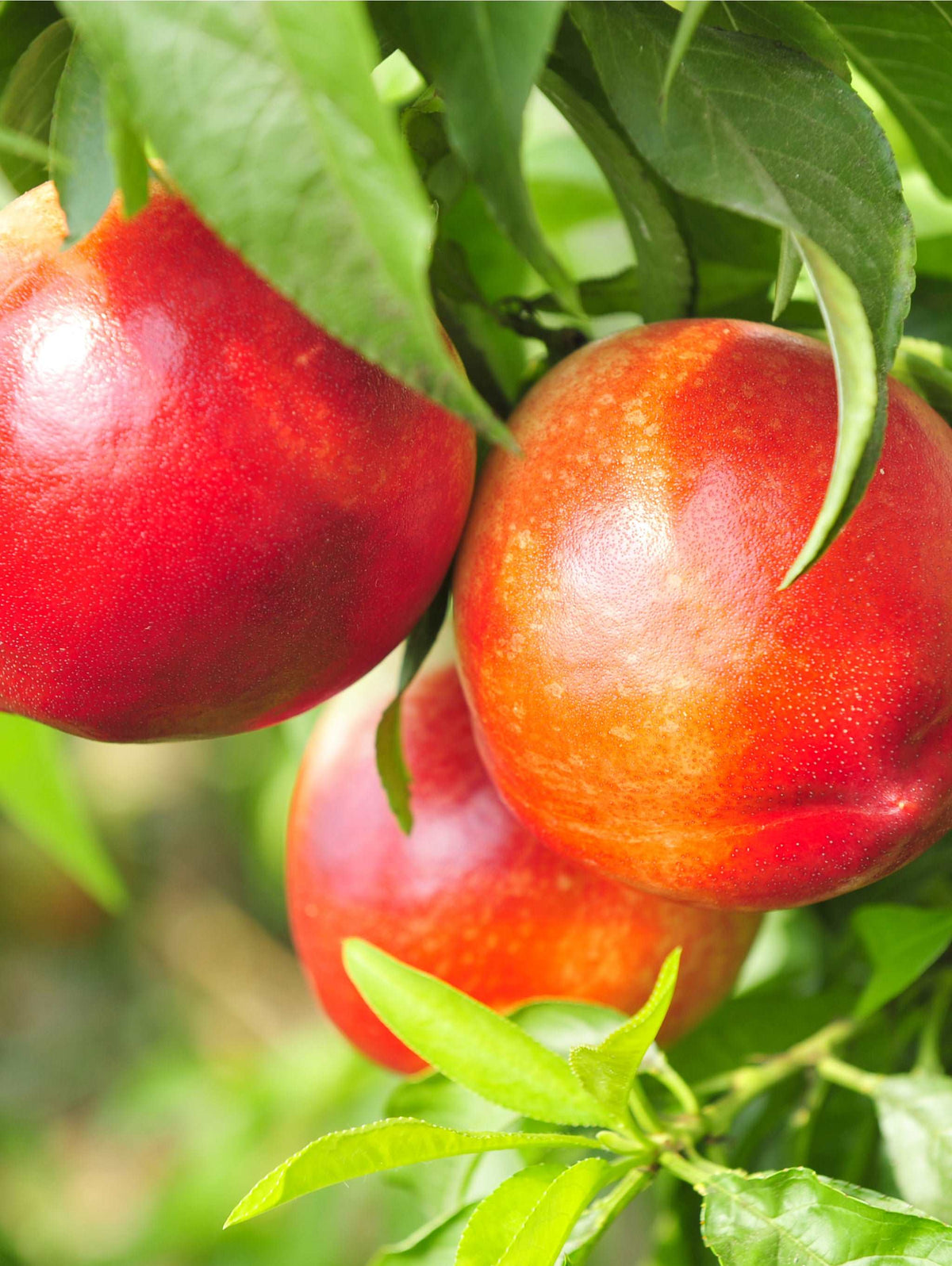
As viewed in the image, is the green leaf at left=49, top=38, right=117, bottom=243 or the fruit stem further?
the fruit stem

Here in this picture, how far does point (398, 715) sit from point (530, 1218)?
0.48ft

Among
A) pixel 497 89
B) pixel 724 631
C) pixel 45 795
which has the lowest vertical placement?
pixel 45 795

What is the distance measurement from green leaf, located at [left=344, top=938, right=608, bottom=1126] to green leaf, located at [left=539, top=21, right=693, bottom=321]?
21cm

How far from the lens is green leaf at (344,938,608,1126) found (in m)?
0.33

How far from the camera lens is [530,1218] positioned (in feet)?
0.99

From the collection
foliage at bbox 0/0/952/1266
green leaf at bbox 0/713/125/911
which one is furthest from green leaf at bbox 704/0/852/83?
green leaf at bbox 0/713/125/911

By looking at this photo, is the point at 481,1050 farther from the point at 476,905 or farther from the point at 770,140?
the point at 770,140

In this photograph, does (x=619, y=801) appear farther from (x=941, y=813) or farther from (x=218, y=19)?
(x=218, y=19)

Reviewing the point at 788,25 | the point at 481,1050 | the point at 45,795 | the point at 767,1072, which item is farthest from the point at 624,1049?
the point at 45,795

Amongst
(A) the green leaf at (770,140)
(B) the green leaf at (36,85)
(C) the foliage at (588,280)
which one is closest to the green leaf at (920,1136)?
(C) the foliage at (588,280)

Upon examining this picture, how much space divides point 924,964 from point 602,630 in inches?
7.6

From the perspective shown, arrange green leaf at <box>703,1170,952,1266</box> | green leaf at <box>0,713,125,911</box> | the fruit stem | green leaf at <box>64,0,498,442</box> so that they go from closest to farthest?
green leaf at <box>64,0,498,442</box> → green leaf at <box>703,1170,952,1266</box> → the fruit stem → green leaf at <box>0,713,125,911</box>

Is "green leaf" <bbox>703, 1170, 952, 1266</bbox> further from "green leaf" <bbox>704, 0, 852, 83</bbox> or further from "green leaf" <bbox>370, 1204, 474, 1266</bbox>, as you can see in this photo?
"green leaf" <bbox>704, 0, 852, 83</bbox>

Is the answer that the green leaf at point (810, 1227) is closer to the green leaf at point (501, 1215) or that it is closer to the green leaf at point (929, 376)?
the green leaf at point (501, 1215)
